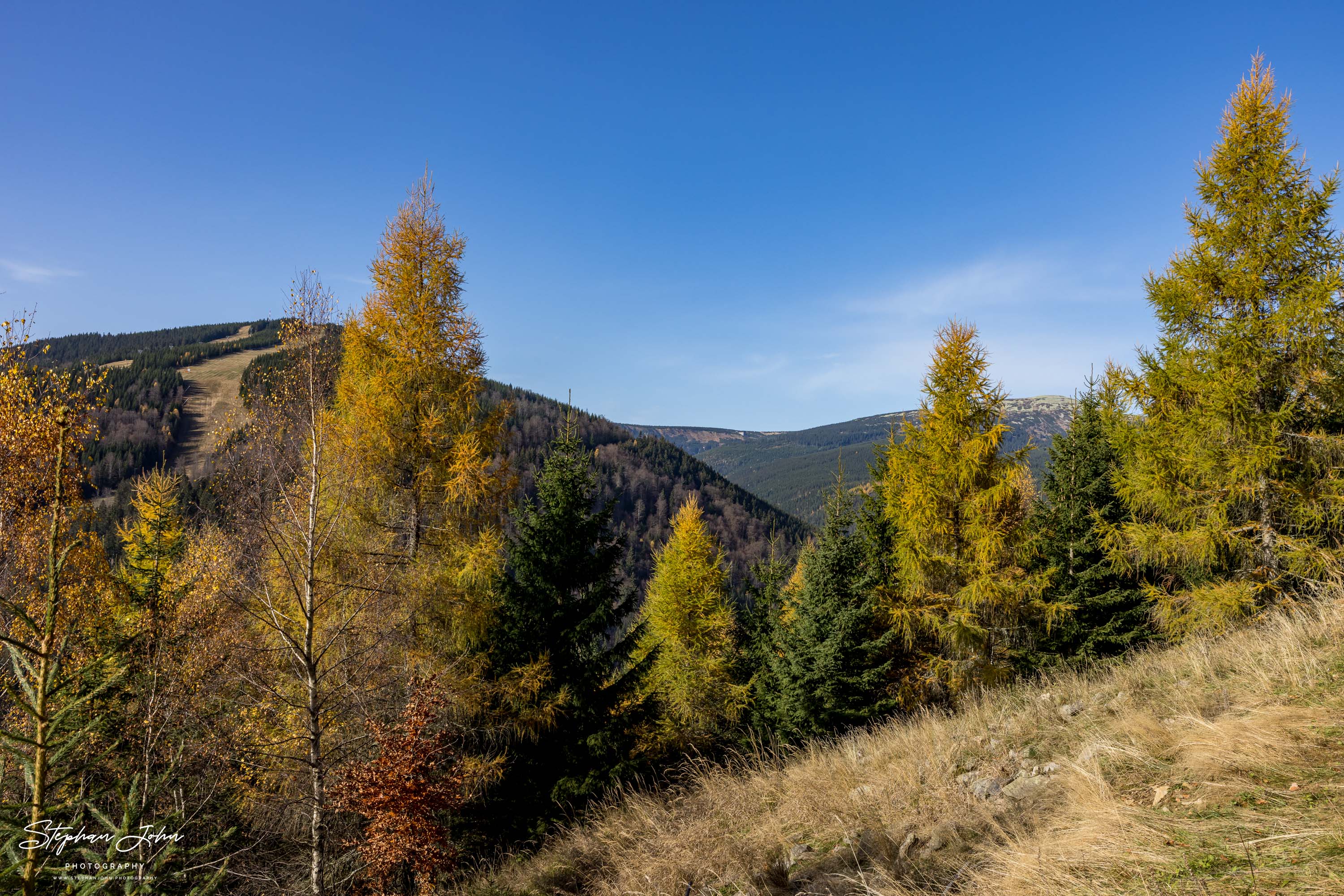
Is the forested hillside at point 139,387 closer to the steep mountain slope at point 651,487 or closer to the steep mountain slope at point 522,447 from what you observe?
the steep mountain slope at point 522,447

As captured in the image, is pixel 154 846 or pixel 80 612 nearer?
pixel 154 846

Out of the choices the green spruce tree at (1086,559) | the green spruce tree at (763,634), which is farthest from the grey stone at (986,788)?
the green spruce tree at (763,634)

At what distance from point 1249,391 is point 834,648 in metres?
9.84

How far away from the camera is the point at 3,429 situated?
10.3 metres

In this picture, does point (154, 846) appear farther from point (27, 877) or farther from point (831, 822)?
point (831, 822)

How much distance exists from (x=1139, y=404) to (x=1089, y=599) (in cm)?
570

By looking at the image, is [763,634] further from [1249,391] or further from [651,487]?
[651,487]

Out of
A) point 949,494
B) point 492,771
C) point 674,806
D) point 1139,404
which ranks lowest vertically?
point 492,771

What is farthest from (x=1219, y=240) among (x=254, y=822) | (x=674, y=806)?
(x=254, y=822)

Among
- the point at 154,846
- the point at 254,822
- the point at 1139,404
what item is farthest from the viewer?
the point at 1139,404

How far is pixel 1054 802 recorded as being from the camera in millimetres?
4559

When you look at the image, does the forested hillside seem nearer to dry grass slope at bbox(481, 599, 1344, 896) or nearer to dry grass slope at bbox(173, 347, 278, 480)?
dry grass slope at bbox(173, 347, 278, 480)

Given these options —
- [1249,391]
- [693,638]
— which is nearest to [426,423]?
[693,638]

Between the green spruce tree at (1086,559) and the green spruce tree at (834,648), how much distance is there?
13.7 feet
